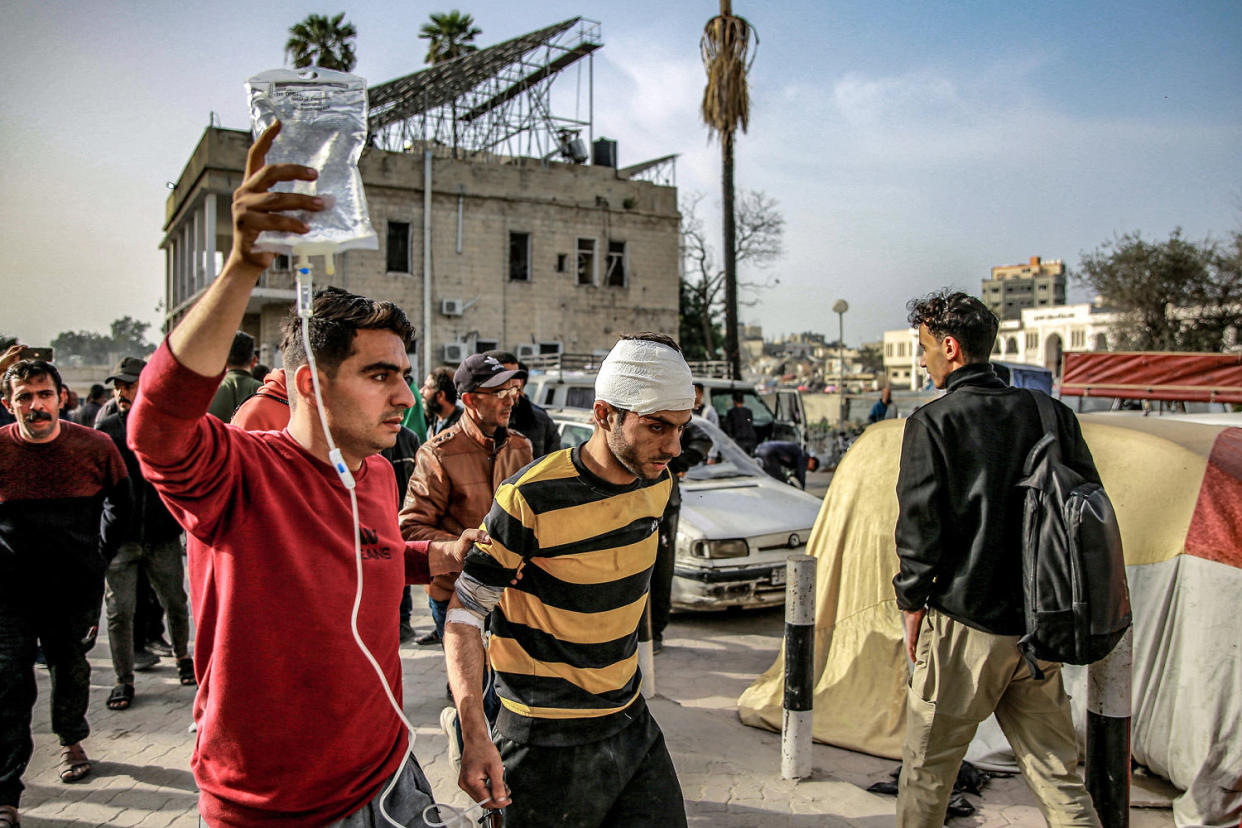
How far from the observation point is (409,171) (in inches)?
1027

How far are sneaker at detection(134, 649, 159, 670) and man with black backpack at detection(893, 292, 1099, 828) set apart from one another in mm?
5411

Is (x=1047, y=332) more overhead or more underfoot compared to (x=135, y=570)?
more overhead

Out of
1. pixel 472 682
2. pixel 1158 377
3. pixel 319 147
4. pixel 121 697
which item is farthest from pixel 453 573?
pixel 1158 377

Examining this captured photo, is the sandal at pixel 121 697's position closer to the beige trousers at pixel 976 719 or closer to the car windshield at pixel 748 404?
the beige trousers at pixel 976 719

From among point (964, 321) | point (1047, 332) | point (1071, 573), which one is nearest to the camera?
point (1071, 573)

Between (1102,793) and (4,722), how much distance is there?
468 centimetres

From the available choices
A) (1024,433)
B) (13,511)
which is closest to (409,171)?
(13,511)

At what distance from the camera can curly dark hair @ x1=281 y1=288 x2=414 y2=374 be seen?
187 centimetres

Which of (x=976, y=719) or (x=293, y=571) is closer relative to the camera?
(x=293, y=571)

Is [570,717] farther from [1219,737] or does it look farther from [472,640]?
[1219,737]

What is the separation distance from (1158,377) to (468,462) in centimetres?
1129

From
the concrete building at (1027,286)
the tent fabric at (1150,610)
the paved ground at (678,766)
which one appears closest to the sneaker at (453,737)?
the paved ground at (678,766)

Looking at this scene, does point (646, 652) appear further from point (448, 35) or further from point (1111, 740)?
point (448, 35)

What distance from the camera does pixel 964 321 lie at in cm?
312
